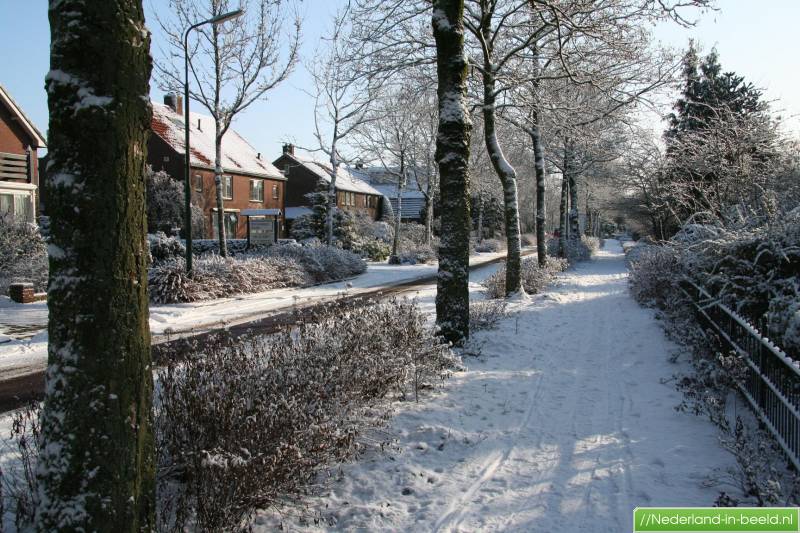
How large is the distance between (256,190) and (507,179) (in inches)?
1102

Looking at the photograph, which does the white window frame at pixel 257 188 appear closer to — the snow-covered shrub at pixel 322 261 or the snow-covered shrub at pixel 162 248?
the snow-covered shrub at pixel 322 261

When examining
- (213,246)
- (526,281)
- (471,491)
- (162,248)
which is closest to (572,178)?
(526,281)

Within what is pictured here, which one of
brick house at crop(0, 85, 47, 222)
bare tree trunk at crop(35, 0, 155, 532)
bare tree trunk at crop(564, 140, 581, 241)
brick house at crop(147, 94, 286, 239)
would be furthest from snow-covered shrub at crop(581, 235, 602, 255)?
bare tree trunk at crop(35, 0, 155, 532)

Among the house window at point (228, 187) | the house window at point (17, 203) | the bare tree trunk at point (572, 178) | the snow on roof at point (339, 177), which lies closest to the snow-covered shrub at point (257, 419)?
the bare tree trunk at point (572, 178)

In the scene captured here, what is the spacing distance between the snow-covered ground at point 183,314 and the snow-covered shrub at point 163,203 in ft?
43.7

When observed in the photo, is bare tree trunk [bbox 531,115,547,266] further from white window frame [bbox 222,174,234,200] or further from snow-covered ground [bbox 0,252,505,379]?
white window frame [bbox 222,174,234,200]

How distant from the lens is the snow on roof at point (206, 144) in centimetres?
3209

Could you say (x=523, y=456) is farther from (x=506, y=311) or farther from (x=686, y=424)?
(x=506, y=311)

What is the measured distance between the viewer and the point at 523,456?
14.9 ft

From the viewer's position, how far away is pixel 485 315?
987 centimetres

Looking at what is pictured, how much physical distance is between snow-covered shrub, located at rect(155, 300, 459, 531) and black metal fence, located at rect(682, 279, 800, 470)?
323 cm

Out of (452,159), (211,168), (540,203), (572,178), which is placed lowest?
(452,159)

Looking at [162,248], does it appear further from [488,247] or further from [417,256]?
[488,247]

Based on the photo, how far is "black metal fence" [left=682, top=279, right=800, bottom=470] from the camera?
13.1ft
